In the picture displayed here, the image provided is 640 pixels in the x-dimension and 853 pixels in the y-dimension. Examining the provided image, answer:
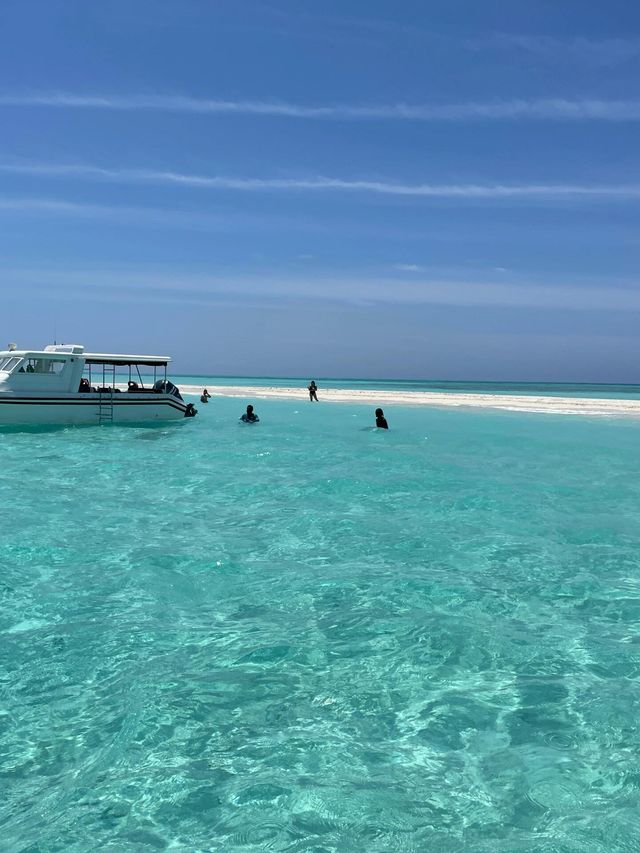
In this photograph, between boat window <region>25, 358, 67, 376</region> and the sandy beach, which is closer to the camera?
boat window <region>25, 358, 67, 376</region>

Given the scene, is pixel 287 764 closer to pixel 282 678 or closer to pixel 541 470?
pixel 282 678

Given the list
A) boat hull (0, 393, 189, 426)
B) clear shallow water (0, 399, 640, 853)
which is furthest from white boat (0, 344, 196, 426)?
clear shallow water (0, 399, 640, 853)

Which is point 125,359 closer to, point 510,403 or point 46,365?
point 46,365

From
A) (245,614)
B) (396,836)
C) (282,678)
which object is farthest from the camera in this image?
(245,614)

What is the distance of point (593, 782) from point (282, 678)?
3111mm

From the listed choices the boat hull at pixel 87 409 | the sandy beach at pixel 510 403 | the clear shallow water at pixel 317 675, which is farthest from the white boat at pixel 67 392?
the sandy beach at pixel 510 403

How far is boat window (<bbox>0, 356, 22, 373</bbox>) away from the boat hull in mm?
1658

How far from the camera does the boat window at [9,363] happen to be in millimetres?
31016

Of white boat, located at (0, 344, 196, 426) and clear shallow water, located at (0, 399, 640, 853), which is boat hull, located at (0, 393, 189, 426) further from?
→ clear shallow water, located at (0, 399, 640, 853)

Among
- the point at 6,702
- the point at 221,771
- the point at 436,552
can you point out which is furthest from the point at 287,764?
the point at 436,552

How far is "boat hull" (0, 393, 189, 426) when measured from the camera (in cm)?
3088

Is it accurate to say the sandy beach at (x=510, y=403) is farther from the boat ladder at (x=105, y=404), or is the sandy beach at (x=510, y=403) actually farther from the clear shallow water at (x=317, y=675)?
the clear shallow water at (x=317, y=675)

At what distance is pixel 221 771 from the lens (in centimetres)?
506

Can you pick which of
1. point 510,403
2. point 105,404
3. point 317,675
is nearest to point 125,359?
point 105,404
